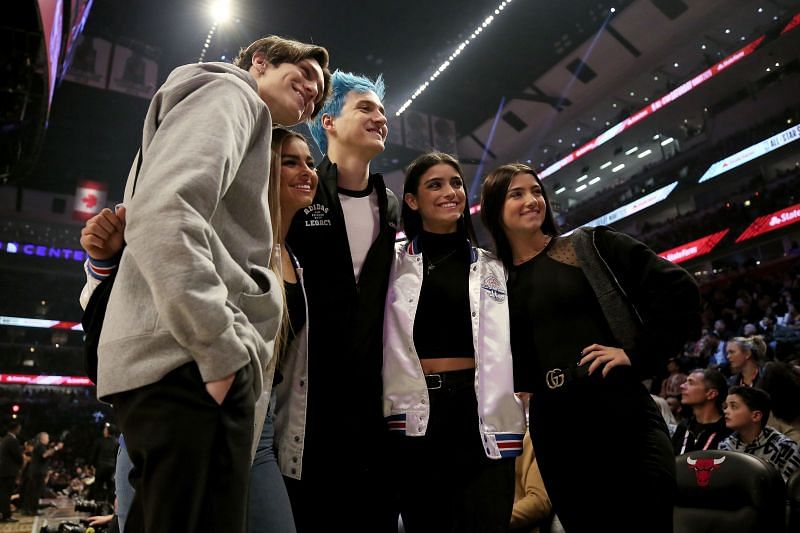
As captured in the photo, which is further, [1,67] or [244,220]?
[1,67]

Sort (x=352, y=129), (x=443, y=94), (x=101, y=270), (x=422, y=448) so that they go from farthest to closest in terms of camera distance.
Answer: (x=443, y=94), (x=352, y=129), (x=422, y=448), (x=101, y=270)

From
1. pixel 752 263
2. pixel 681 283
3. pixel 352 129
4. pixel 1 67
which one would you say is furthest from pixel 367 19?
pixel 681 283

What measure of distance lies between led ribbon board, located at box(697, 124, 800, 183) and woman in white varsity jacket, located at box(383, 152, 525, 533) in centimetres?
1764

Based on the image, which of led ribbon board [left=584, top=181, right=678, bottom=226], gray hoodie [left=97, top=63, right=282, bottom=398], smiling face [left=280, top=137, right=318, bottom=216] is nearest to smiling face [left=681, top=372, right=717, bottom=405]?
smiling face [left=280, top=137, right=318, bottom=216]

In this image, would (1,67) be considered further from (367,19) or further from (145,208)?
(367,19)

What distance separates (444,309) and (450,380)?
27 cm

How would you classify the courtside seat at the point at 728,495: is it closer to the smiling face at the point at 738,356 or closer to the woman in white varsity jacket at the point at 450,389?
the woman in white varsity jacket at the point at 450,389

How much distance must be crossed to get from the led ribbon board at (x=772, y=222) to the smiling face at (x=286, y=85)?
16663 millimetres

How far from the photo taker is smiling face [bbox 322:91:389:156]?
2.49m

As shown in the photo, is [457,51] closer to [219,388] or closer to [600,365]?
[600,365]

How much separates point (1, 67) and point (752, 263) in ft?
54.7

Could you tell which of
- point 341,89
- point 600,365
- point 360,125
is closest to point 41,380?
point 341,89

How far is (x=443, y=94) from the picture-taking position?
1939 cm

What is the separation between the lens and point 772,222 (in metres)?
15.7
